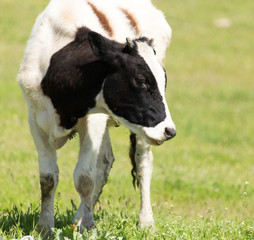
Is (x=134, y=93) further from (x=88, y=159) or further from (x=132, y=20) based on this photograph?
(x=132, y=20)

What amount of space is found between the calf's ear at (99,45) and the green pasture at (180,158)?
1.61 m

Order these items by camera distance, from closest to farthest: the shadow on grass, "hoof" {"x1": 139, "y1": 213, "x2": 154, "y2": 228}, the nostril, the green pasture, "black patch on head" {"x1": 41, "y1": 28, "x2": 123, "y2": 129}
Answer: the nostril
"black patch on head" {"x1": 41, "y1": 28, "x2": 123, "y2": 129}
the shadow on grass
the green pasture
"hoof" {"x1": 139, "y1": 213, "x2": 154, "y2": 228}

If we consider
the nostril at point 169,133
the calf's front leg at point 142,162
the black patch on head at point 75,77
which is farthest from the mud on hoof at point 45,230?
the nostril at point 169,133

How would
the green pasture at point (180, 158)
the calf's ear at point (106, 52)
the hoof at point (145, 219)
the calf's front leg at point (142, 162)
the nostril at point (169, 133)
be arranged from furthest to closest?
the calf's front leg at point (142, 162), the hoof at point (145, 219), the green pasture at point (180, 158), the calf's ear at point (106, 52), the nostril at point (169, 133)

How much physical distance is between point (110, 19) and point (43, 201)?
82.0 inches

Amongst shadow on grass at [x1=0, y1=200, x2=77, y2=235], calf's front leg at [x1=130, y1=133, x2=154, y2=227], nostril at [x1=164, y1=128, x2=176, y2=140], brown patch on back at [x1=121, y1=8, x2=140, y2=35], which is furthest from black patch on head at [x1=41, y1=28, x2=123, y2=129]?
calf's front leg at [x1=130, y1=133, x2=154, y2=227]

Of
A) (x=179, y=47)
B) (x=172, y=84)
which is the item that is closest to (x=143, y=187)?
(x=172, y=84)

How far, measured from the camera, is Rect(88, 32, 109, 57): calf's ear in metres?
5.37

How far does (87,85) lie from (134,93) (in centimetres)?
52

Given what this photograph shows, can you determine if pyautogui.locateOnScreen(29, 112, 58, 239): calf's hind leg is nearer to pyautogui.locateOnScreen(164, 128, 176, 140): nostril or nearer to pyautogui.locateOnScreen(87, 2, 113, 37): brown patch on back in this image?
pyautogui.locateOnScreen(87, 2, 113, 37): brown patch on back

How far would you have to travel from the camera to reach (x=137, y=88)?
17.6 ft

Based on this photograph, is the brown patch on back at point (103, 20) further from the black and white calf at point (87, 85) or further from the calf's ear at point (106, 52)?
the calf's ear at point (106, 52)

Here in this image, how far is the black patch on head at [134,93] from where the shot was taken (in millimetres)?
5293

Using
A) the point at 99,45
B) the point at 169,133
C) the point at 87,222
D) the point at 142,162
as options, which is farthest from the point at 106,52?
the point at 142,162
